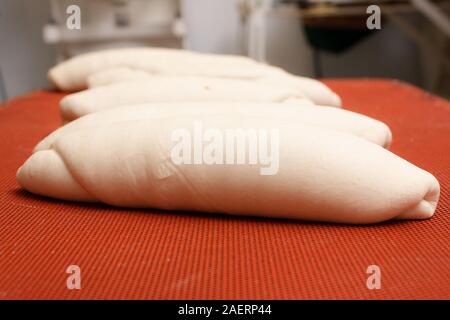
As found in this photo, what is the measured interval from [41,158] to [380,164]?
39 cm

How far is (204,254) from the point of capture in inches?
18.0

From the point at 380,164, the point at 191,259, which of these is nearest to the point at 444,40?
the point at 380,164

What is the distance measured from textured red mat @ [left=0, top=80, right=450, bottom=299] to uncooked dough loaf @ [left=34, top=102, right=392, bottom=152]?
0.10 metres

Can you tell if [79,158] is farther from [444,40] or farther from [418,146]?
[444,40]

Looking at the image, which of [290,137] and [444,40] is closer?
[290,137]

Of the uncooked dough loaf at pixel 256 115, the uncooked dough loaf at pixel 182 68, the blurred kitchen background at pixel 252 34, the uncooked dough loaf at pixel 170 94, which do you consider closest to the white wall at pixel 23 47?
the blurred kitchen background at pixel 252 34

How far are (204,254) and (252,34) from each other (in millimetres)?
2375

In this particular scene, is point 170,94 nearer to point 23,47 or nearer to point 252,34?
point 252,34

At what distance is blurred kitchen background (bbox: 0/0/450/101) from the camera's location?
238 cm

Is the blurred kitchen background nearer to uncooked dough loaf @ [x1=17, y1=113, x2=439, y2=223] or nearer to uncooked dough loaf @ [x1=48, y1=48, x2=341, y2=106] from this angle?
uncooked dough loaf @ [x1=48, y1=48, x2=341, y2=106]

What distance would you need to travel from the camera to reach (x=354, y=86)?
60.4 inches

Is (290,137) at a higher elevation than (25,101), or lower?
higher
